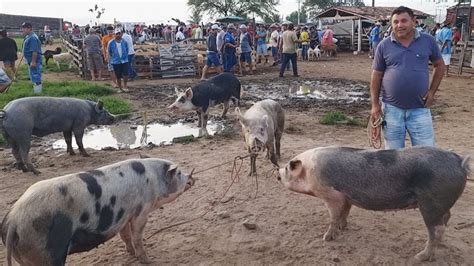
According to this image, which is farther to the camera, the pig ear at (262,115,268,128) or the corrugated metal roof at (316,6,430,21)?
the corrugated metal roof at (316,6,430,21)

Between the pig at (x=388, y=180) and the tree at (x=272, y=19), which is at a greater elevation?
the tree at (x=272, y=19)

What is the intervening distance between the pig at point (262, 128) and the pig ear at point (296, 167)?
1.60 metres

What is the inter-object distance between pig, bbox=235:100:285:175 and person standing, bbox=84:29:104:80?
35.2 ft

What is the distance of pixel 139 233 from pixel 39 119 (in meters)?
3.61

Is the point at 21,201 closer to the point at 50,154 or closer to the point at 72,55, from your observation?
the point at 50,154

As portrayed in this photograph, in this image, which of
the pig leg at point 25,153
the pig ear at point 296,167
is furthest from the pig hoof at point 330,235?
the pig leg at point 25,153

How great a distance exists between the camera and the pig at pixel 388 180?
3.59 m

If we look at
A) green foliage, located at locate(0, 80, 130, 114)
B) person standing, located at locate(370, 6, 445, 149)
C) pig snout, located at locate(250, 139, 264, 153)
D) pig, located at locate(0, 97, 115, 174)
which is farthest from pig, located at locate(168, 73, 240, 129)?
person standing, located at locate(370, 6, 445, 149)

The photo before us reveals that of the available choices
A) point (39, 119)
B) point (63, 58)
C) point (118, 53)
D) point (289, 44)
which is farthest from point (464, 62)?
point (63, 58)

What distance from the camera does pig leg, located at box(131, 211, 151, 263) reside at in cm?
390

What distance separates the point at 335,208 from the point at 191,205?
1.97 m

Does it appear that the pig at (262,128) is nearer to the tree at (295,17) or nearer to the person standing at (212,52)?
the person standing at (212,52)

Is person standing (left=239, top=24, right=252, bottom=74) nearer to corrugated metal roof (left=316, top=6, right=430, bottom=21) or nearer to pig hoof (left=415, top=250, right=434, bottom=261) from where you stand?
pig hoof (left=415, top=250, right=434, bottom=261)

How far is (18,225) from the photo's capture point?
3172 mm
